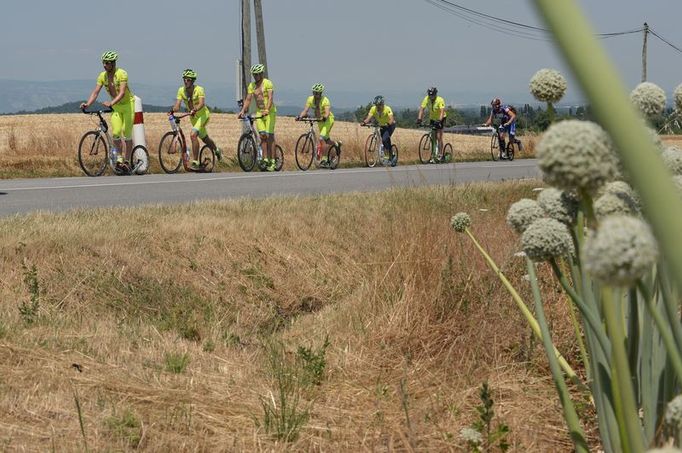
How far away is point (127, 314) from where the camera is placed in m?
5.77

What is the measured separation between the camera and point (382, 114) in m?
22.2

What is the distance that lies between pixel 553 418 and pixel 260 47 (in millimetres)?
22817

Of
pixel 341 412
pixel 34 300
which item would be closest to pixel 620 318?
pixel 341 412

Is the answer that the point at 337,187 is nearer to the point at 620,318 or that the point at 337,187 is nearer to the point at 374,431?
the point at 374,431

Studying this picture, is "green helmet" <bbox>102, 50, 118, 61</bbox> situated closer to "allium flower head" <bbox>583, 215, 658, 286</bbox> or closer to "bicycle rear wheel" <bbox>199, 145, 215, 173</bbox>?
"bicycle rear wheel" <bbox>199, 145, 215, 173</bbox>

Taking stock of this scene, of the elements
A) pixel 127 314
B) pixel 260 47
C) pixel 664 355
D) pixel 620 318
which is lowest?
pixel 127 314

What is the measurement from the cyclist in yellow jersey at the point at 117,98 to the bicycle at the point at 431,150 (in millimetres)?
9761

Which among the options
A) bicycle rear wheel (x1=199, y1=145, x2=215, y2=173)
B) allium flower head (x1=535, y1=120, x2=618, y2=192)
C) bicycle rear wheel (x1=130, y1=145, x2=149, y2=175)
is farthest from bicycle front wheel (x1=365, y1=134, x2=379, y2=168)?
allium flower head (x1=535, y1=120, x2=618, y2=192)

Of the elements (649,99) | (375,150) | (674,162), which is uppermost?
(649,99)

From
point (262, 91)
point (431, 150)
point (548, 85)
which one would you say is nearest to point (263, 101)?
point (262, 91)

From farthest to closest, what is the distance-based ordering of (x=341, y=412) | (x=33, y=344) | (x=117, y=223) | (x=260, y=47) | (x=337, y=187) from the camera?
(x=260, y=47), (x=337, y=187), (x=117, y=223), (x=33, y=344), (x=341, y=412)

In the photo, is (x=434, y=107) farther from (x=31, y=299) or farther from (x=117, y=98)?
(x=31, y=299)

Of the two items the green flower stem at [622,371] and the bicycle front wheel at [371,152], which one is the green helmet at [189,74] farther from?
the green flower stem at [622,371]

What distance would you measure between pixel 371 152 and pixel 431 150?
2851 millimetres
